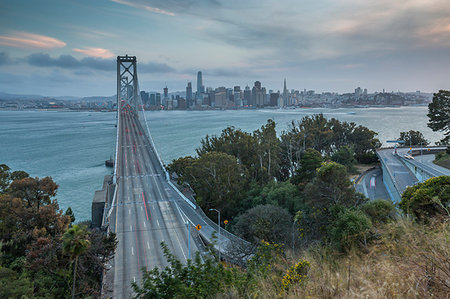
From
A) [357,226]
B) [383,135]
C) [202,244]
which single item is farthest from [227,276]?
[383,135]

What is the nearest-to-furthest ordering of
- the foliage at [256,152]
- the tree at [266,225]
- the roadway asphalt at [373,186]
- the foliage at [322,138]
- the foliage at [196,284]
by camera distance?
the foliage at [196,284] < the tree at [266,225] < the roadway asphalt at [373,186] < the foliage at [256,152] < the foliage at [322,138]

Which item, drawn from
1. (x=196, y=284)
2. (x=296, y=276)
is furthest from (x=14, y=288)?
(x=296, y=276)

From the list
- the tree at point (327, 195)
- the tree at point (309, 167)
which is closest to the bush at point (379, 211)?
the tree at point (327, 195)

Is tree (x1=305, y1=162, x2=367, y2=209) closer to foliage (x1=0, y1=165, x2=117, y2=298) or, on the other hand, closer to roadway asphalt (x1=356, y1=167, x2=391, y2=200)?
foliage (x1=0, y1=165, x2=117, y2=298)

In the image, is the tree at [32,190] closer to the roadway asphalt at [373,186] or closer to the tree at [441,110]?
the roadway asphalt at [373,186]

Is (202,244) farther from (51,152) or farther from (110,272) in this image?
(51,152)

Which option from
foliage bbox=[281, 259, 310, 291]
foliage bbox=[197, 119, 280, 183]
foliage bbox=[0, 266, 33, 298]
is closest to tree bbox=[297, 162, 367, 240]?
foliage bbox=[281, 259, 310, 291]

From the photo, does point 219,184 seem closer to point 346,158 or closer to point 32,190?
point 32,190
